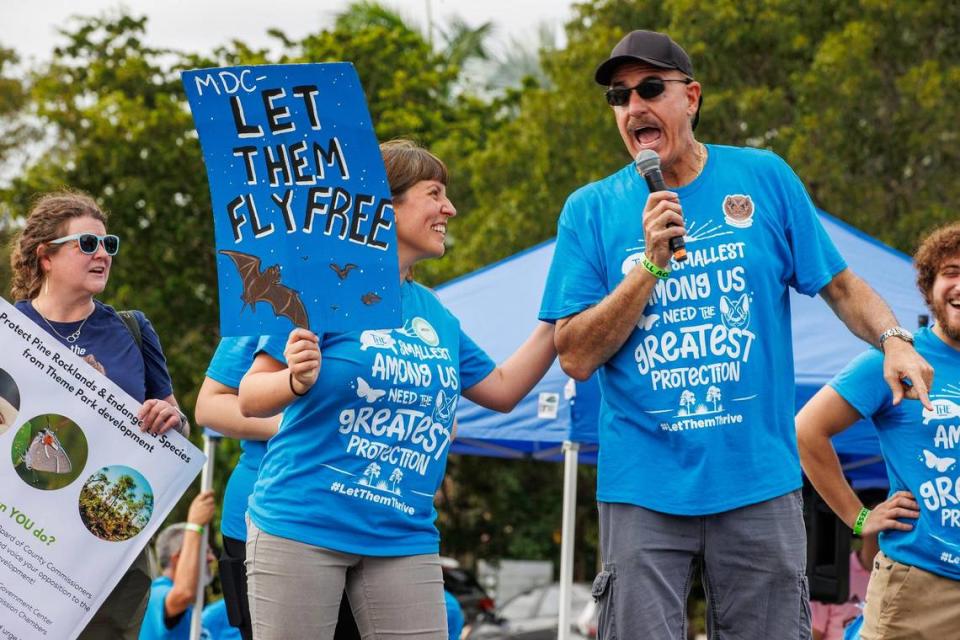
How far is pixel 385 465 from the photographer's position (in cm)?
353

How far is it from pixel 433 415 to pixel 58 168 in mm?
17175

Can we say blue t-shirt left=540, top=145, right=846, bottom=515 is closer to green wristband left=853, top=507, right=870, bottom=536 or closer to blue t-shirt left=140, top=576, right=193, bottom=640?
A: green wristband left=853, top=507, right=870, bottom=536

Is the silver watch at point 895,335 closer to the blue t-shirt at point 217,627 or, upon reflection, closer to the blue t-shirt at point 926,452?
the blue t-shirt at point 926,452

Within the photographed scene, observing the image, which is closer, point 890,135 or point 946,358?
point 946,358

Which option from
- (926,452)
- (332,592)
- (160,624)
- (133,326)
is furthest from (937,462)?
(160,624)

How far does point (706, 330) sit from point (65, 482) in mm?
2023

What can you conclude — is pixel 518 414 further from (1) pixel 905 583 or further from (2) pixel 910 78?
(2) pixel 910 78

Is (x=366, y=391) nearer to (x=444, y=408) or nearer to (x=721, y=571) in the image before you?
(x=444, y=408)

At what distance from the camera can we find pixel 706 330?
3.34 m

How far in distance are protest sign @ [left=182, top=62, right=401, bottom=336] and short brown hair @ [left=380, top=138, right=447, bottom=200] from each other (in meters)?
0.27

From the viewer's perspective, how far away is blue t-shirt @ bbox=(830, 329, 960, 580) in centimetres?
411

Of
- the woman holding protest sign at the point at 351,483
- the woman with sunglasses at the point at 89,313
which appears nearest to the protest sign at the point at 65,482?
the woman with sunglasses at the point at 89,313

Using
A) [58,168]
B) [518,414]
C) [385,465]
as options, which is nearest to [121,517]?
[385,465]

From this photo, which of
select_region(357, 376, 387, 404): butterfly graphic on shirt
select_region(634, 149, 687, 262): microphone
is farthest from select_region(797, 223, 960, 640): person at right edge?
select_region(357, 376, 387, 404): butterfly graphic on shirt
